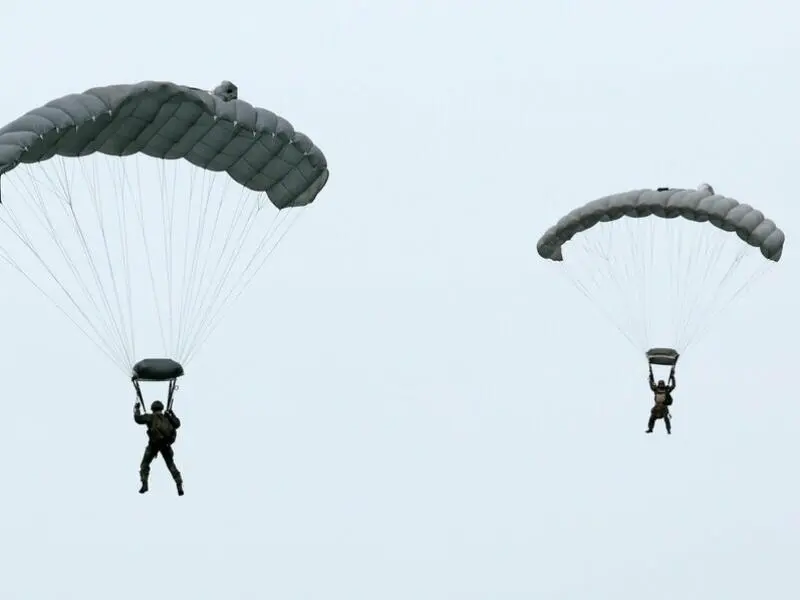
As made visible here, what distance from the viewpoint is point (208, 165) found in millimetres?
37125

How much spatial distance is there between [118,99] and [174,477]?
18.5 ft

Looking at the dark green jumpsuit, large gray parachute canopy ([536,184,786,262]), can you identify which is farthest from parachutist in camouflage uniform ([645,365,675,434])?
large gray parachute canopy ([536,184,786,262])

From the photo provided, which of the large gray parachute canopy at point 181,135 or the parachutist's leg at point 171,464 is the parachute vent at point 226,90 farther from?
the parachutist's leg at point 171,464

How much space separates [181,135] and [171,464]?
4.85m

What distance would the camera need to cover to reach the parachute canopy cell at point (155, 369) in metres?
35.8

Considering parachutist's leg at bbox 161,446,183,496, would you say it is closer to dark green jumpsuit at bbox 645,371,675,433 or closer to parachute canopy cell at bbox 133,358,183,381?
parachute canopy cell at bbox 133,358,183,381

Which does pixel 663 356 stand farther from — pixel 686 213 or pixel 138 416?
pixel 138 416

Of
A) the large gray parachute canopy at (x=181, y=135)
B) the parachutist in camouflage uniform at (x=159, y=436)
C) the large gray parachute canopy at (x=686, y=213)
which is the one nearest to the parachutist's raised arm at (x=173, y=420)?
the parachutist in camouflage uniform at (x=159, y=436)

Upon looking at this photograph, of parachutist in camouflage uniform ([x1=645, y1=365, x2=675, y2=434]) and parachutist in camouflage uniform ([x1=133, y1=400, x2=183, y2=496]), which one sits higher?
parachutist in camouflage uniform ([x1=645, y1=365, x2=675, y2=434])

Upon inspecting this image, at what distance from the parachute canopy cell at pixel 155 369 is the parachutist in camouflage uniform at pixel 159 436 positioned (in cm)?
40

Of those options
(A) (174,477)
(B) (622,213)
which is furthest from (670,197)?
(A) (174,477)

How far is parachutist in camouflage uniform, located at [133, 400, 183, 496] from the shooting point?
35.7m

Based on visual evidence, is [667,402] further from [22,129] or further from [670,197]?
[22,129]

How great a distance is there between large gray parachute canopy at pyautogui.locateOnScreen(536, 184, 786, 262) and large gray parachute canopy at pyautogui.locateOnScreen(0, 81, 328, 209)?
571cm
